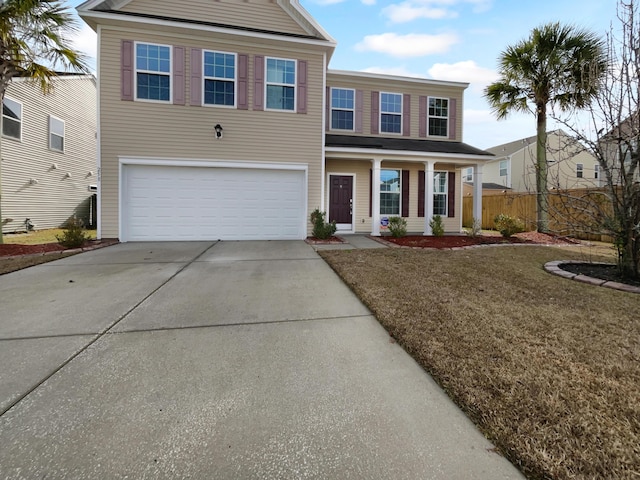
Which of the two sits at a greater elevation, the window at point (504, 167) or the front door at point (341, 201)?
the window at point (504, 167)

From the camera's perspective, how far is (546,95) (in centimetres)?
973

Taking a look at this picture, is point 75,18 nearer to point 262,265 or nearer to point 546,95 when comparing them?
point 262,265

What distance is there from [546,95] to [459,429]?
1167cm

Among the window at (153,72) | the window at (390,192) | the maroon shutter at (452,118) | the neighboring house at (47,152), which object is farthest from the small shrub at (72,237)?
the maroon shutter at (452,118)

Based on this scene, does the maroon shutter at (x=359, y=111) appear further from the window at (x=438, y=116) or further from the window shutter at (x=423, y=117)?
the window at (x=438, y=116)

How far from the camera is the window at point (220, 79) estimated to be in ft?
28.6

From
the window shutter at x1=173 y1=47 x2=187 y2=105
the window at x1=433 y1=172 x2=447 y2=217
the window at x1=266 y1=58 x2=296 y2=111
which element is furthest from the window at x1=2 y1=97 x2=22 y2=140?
the window at x1=433 y1=172 x2=447 y2=217

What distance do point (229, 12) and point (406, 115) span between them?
22.2 feet

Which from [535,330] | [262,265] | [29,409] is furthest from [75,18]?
[535,330]

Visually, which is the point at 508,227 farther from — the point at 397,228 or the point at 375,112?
the point at 375,112

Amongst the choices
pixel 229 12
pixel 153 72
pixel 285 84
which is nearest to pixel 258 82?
pixel 285 84

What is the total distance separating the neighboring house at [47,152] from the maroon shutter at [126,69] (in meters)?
3.21

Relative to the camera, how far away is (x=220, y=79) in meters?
8.79

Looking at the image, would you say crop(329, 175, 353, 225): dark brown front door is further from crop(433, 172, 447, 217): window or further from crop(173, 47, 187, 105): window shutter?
crop(173, 47, 187, 105): window shutter
